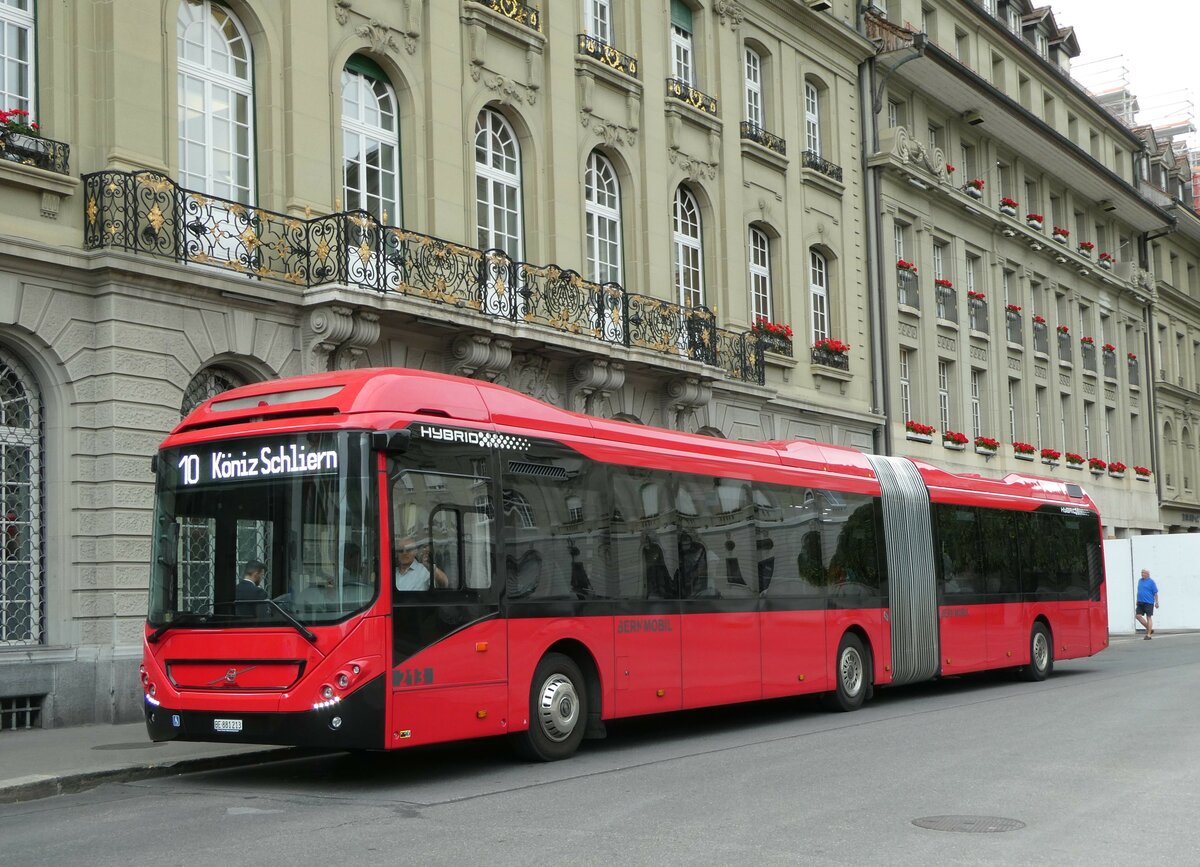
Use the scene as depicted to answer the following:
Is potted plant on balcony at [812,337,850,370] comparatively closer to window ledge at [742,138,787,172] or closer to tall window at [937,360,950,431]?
window ledge at [742,138,787,172]

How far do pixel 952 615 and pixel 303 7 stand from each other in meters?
11.6

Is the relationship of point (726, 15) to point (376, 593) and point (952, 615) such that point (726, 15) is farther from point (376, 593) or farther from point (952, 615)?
point (376, 593)

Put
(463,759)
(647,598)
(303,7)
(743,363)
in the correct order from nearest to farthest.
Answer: (463,759), (647,598), (303,7), (743,363)

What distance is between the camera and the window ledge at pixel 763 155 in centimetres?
2919

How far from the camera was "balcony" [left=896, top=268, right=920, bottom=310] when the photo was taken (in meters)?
35.0

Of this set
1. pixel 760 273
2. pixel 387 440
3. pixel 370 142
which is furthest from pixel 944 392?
pixel 387 440

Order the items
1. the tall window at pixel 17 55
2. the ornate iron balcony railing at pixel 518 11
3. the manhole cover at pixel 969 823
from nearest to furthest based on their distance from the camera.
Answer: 1. the manhole cover at pixel 969 823
2. the tall window at pixel 17 55
3. the ornate iron balcony railing at pixel 518 11

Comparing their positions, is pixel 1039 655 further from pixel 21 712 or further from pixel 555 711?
pixel 21 712

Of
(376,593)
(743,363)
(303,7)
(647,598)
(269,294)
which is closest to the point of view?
(376,593)

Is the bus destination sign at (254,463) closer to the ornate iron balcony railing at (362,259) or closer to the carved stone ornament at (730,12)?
the ornate iron balcony railing at (362,259)

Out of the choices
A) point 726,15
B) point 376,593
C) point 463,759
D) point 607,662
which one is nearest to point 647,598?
point 607,662

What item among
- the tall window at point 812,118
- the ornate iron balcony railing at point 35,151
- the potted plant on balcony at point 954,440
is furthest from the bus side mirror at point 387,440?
the potted plant on balcony at point 954,440

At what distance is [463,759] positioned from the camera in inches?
523

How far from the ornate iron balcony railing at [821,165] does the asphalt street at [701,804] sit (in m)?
17.8
